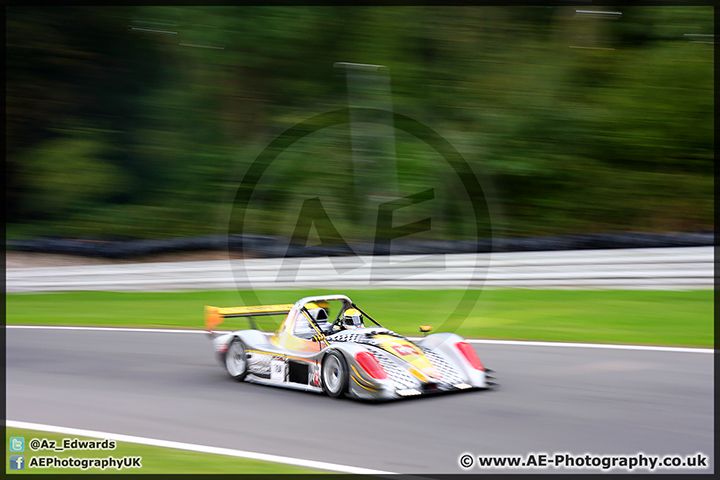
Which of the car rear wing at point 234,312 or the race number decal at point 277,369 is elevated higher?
the car rear wing at point 234,312

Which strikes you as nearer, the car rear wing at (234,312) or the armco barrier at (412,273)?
the car rear wing at (234,312)

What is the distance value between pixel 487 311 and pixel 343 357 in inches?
182

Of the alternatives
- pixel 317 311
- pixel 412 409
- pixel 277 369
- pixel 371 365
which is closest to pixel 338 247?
pixel 317 311

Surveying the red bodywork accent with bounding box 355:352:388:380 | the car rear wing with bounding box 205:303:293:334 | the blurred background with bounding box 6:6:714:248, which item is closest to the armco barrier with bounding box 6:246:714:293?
the blurred background with bounding box 6:6:714:248

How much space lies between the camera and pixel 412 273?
38.0ft

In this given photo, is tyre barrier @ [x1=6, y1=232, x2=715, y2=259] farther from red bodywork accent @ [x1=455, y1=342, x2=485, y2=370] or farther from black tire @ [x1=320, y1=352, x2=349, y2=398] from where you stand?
black tire @ [x1=320, y1=352, x2=349, y2=398]

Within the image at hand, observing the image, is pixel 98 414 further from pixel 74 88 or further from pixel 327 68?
pixel 74 88

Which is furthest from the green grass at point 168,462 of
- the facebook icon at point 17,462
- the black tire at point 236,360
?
the black tire at point 236,360

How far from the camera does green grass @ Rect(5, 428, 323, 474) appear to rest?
4531 mm

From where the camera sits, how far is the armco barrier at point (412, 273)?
10383 mm

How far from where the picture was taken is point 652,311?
9.58 m

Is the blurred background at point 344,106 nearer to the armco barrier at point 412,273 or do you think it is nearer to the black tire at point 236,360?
the armco barrier at point 412,273

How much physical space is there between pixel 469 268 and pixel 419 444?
21.3 ft

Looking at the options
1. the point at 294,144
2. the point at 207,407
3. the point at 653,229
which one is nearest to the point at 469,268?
the point at 653,229
